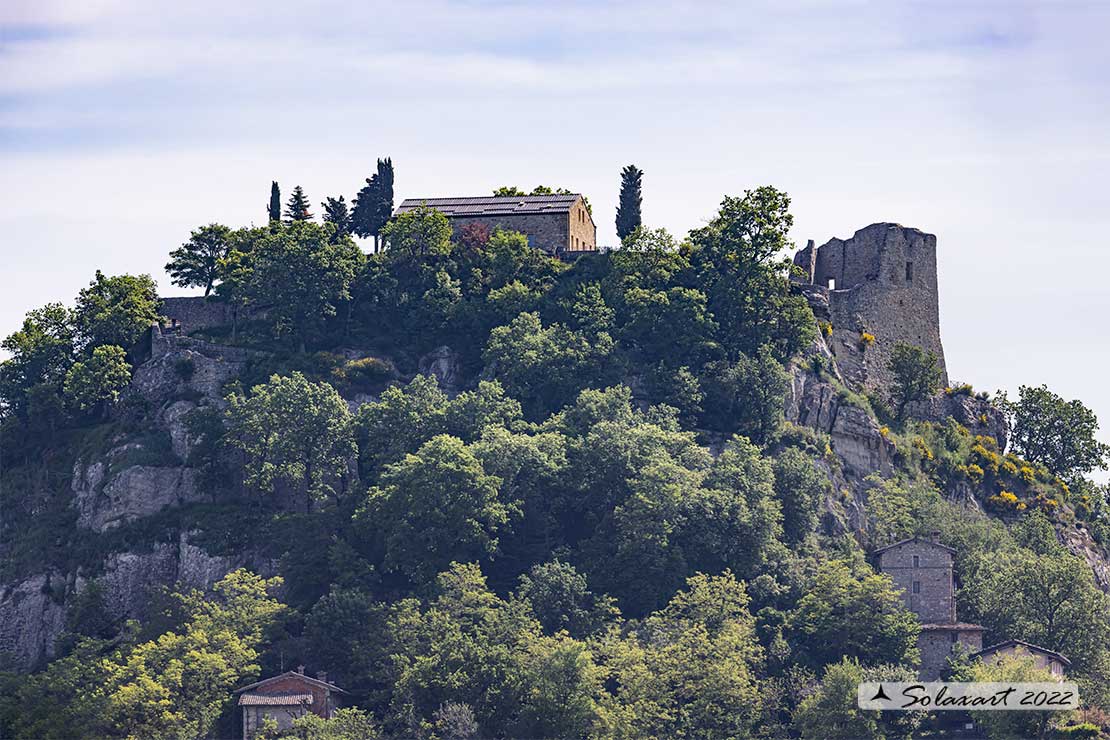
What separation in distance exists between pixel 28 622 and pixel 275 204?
3042 centimetres

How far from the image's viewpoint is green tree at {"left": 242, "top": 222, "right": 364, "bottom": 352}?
117 m

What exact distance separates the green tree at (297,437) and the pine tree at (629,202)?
908 inches

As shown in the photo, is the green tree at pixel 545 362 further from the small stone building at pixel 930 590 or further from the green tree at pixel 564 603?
the small stone building at pixel 930 590

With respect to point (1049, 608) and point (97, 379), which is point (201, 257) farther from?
point (1049, 608)

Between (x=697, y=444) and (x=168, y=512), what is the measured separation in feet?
82.1

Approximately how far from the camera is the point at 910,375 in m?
123

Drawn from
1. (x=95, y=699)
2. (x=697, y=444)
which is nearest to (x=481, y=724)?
(x=95, y=699)

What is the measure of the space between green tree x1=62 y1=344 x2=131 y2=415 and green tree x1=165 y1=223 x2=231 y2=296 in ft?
27.8

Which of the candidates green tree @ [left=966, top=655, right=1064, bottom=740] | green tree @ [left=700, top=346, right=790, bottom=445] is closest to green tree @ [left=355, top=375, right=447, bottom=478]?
green tree @ [left=700, top=346, right=790, bottom=445]

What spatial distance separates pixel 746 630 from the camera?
99.4 metres

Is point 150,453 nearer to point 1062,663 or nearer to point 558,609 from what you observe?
point 558,609

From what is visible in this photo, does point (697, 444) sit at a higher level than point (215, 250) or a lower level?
lower

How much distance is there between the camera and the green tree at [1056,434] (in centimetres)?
12650

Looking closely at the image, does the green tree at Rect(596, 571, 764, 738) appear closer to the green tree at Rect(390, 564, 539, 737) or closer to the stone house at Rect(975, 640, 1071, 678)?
the green tree at Rect(390, 564, 539, 737)
